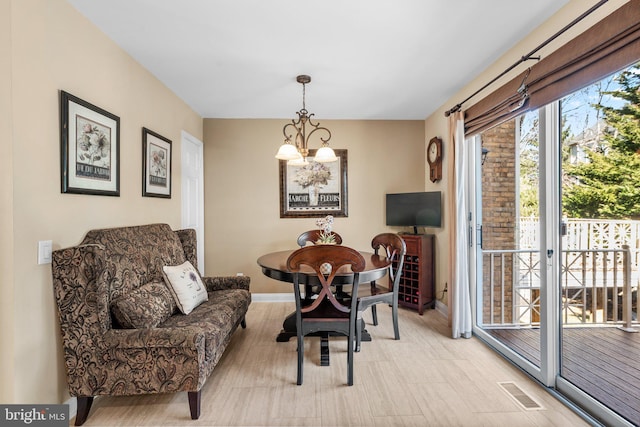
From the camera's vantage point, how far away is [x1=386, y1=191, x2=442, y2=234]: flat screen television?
3.92 meters

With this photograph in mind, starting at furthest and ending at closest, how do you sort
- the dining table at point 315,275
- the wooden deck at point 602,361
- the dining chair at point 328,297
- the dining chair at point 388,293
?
the dining chair at point 388,293 → the dining table at point 315,275 → the dining chair at point 328,297 → the wooden deck at point 602,361

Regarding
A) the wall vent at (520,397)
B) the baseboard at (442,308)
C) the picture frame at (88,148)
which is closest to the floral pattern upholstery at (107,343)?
the picture frame at (88,148)

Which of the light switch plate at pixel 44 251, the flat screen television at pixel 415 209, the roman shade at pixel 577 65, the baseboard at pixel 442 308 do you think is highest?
the roman shade at pixel 577 65

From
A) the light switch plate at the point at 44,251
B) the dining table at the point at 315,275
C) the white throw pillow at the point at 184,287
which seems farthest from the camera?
the white throw pillow at the point at 184,287

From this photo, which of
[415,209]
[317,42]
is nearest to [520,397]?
[415,209]

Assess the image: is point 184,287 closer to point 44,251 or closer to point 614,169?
point 44,251

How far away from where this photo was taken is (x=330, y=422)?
191 cm

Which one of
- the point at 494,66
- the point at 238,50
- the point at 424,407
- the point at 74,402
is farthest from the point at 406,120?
the point at 74,402

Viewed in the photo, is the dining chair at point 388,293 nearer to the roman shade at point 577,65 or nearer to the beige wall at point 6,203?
the roman shade at point 577,65

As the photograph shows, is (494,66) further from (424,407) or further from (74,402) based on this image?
(74,402)

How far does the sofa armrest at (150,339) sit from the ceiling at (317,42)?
79.1 inches

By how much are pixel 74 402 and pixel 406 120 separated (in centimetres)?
455

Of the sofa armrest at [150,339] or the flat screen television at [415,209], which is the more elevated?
the flat screen television at [415,209]

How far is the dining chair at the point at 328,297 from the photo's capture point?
2.21m
